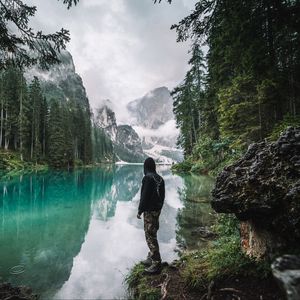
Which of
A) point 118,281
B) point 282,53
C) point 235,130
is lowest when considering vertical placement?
Answer: point 118,281

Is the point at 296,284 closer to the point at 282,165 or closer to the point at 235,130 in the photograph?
the point at 282,165

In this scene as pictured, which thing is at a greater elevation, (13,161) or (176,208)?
(13,161)

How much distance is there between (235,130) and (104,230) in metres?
7.46

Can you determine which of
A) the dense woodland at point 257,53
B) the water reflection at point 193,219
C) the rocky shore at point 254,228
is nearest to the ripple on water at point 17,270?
the rocky shore at point 254,228

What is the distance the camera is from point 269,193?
11.2 feet

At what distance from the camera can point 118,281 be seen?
18.1 feet

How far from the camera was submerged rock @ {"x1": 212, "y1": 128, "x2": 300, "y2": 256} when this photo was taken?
3176 mm

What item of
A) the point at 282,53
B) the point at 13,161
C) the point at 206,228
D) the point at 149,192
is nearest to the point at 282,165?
the point at 149,192

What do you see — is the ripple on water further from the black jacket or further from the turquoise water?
the black jacket

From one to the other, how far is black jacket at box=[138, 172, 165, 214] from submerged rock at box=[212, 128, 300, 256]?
141cm

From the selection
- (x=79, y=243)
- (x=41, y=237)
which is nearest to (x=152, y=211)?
(x=79, y=243)

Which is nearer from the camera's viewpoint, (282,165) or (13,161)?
(282,165)

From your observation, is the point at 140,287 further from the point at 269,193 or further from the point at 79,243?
the point at 79,243

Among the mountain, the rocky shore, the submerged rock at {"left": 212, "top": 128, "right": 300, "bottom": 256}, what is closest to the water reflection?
the rocky shore
